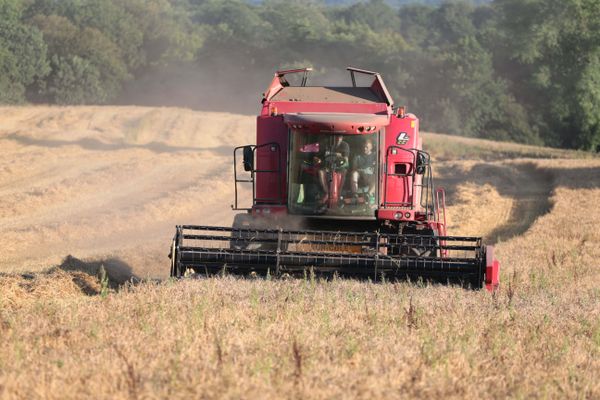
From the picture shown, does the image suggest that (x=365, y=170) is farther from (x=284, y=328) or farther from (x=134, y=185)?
(x=134, y=185)

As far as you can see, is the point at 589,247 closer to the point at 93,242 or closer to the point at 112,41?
the point at 93,242

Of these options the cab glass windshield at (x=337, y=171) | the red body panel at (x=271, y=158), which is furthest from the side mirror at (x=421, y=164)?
the red body panel at (x=271, y=158)

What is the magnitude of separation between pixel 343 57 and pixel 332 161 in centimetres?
6366

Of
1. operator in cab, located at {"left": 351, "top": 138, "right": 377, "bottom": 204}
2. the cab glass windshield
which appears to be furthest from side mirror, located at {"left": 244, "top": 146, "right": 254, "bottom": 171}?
operator in cab, located at {"left": 351, "top": 138, "right": 377, "bottom": 204}

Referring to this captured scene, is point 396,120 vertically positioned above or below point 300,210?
above

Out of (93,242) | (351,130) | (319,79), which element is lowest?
(93,242)

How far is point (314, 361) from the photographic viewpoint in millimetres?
6656

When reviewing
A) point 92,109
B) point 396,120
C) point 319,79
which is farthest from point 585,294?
point 319,79

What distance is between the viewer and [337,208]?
12477mm

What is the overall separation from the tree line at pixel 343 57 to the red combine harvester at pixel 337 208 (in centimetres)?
2757

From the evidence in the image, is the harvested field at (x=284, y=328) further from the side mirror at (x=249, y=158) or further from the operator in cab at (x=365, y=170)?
the side mirror at (x=249, y=158)

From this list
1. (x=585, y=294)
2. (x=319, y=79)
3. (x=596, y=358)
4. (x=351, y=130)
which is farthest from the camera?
(x=319, y=79)

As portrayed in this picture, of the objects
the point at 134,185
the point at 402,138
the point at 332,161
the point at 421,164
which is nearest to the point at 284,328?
the point at 332,161

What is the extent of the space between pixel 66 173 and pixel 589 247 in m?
16.8
